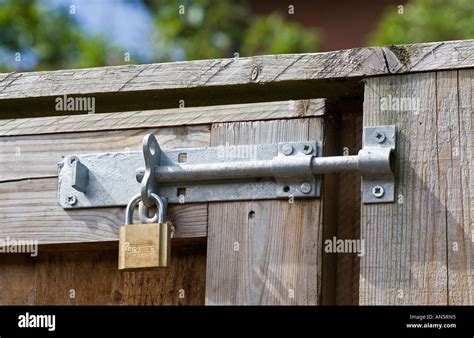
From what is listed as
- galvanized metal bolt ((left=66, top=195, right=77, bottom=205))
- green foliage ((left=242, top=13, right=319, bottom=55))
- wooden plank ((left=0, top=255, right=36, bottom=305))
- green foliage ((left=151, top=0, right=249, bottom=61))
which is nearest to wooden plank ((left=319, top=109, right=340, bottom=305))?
galvanized metal bolt ((left=66, top=195, right=77, bottom=205))

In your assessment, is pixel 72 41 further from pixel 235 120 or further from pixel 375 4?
pixel 235 120

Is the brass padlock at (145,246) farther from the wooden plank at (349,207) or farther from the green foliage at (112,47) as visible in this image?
the green foliage at (112,47)

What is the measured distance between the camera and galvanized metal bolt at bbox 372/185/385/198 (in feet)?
7.77

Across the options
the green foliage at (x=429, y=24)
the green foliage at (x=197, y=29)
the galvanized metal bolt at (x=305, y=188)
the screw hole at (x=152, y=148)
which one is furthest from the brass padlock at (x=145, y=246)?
the green foliage at (x=197, y=29)

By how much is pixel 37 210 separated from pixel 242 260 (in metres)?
0.41

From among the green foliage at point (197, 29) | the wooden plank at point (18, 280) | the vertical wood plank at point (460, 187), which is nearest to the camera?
the vertical wood plank at point (460, 187)

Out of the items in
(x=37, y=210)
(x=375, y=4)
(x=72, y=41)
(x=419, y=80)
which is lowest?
(x=37, y=210)

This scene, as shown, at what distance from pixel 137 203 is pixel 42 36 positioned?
15.4ft

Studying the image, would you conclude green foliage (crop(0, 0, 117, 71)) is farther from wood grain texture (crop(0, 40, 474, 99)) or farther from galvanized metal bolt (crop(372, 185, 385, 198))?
galvanized metal bolt (crop(372, 185, 385, 198))

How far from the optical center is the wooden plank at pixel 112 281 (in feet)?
8.36

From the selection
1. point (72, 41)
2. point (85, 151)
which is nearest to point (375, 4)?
point (72, 41)

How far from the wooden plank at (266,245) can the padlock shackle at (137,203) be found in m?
0.09

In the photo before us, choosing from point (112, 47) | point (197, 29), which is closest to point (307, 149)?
point (112, 47)

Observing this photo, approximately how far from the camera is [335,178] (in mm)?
2494
